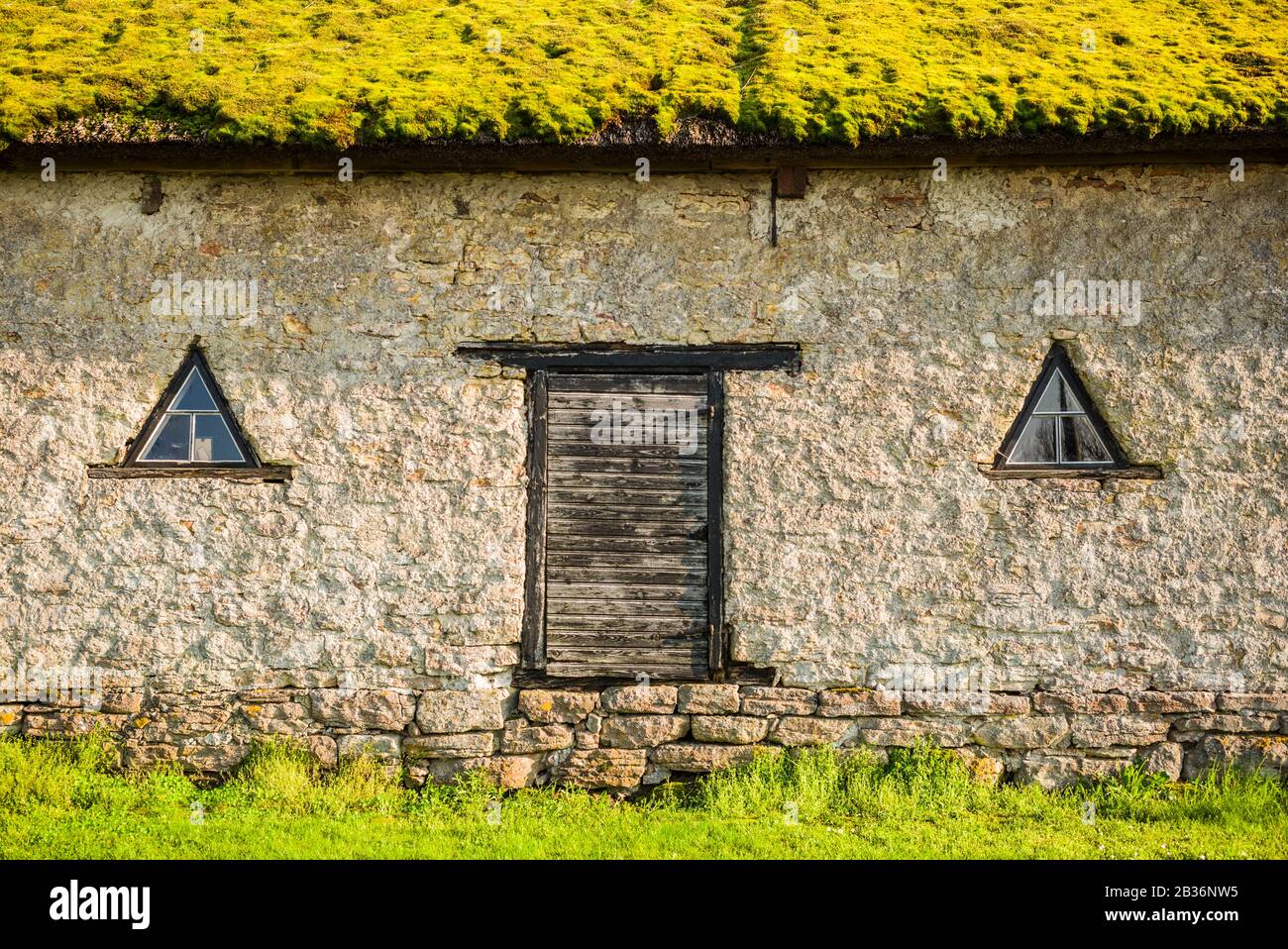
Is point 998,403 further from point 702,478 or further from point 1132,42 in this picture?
point 1132,42

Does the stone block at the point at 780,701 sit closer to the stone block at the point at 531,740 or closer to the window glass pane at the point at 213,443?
the stone block at the point at 531,740

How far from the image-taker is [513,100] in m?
5.44

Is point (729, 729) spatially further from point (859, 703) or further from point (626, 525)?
point (626, 525)

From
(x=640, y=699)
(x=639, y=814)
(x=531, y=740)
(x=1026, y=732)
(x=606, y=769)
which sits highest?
(x=640, y=699)

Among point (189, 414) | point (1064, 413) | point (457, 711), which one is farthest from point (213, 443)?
point (1064, 413)

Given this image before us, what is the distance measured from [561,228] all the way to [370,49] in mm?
1775

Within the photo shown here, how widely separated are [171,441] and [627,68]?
332 cm

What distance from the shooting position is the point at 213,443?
564cm

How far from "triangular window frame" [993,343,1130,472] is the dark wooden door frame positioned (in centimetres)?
126

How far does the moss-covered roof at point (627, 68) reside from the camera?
210 inches

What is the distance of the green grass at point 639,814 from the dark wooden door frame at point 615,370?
2.43ft

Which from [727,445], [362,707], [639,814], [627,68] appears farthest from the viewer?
[627,68]

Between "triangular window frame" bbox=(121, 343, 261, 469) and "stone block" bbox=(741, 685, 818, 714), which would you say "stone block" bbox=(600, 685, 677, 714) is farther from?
"triangular window frame" bbox=(121, 343, 261, 469)

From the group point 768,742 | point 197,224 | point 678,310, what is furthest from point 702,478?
point 197,224
